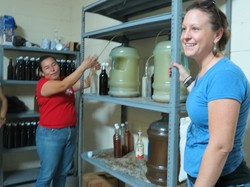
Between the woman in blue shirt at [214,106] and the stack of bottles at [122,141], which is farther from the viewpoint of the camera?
the stack of bottles at [122,141]

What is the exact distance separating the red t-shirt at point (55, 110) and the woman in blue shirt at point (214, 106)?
1317 millimetres

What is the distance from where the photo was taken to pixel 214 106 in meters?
0.87

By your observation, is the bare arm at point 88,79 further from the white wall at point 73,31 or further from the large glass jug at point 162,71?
the large glass jug at point 162,71

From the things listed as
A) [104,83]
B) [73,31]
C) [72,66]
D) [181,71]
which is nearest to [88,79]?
[104,83]

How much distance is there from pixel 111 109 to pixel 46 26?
4.76 feet

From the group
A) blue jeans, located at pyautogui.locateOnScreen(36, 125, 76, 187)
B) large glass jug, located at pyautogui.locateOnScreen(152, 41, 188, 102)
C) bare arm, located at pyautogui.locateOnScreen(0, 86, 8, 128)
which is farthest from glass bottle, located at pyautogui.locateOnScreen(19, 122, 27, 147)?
large glass jug, located at pyautogui.locateOnScreen(152, 41, 188, 102)

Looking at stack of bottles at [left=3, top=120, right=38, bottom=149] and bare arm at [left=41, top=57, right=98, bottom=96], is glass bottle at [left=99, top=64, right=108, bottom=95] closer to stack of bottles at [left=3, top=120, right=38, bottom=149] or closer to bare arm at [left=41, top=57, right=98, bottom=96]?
bare arm at [left=41, top=57, right=98, bottom=96]

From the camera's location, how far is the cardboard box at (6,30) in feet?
8.56

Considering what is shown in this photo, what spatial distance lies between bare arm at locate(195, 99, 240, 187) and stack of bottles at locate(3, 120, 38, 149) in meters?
2.30

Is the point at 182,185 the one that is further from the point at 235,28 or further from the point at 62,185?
the point at 62,185

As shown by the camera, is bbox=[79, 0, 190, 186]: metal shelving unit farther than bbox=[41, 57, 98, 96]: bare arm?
No

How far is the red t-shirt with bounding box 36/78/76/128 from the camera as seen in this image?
7.01 ft

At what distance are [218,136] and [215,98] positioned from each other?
0.13m

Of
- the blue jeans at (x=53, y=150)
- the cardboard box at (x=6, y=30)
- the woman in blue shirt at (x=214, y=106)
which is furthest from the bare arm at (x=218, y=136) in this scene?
the cardboard box at (x=6, y=30)
